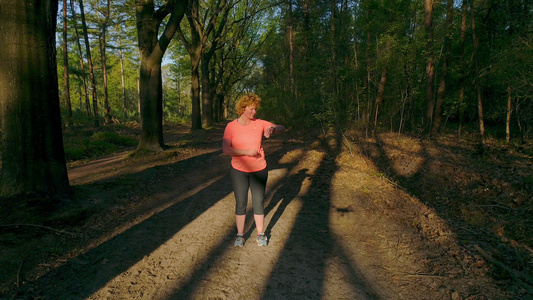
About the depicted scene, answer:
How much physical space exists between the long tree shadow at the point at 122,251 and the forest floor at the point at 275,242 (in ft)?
0.06

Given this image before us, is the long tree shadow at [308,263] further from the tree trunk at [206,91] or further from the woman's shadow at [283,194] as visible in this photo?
the tree trunk at [206,91]

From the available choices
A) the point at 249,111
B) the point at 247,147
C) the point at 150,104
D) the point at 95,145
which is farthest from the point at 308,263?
the point at 95,145

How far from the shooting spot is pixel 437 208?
264 inches

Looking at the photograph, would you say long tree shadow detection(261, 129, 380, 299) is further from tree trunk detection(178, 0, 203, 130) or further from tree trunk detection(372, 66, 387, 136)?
tree trunk detection(178, 0, 203, 130)

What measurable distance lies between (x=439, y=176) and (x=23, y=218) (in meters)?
10.4

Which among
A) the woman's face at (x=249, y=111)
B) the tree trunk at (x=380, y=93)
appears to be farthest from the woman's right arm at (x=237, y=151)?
the tree trunk at (x=380, y=93)

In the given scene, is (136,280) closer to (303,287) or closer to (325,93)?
(303,287)

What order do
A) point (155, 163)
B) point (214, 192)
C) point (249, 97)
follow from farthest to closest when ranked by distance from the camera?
1. point (155, 163)
2. point (214, 192)
3. point (249, 97)

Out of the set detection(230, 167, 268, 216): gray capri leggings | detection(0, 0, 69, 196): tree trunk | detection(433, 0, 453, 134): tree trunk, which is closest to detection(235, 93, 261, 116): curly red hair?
detection(230, 167, 268, 216): gray capri leggings

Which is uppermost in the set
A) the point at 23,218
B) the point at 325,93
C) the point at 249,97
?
the point at 325,93

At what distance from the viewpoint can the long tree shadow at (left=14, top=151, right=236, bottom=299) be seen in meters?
2.96

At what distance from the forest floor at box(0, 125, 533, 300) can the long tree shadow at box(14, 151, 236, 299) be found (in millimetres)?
19

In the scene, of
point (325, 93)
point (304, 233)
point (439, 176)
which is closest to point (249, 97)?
point (304, 233)

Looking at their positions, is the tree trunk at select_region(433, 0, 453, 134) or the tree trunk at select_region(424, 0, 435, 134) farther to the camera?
the tree trunk at select_region(433, 0, 453, 134)
